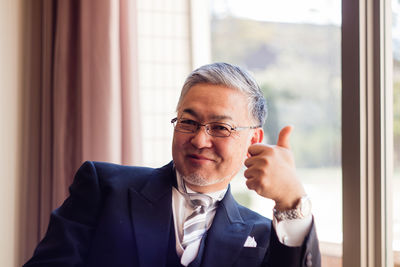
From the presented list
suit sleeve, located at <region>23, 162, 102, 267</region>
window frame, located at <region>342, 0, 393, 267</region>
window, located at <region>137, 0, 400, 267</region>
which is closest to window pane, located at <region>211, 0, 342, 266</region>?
window, located at <region>137, 0, 400, 267</region>

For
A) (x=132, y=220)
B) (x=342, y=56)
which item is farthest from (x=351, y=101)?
(x=132, y=220)

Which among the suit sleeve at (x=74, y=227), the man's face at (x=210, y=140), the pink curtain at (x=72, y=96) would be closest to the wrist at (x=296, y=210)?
the man's face at (x=210, y=140)

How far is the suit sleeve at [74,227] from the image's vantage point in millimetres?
1268

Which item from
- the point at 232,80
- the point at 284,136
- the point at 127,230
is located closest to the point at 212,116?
the point at 232,80

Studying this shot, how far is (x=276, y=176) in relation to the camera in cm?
112

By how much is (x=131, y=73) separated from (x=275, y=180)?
1.16 metres

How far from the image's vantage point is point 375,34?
1239 millimetres

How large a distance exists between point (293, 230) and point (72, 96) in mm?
1455

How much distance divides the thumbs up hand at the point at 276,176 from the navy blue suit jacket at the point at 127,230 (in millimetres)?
146

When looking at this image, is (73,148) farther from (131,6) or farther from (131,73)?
(131,6)

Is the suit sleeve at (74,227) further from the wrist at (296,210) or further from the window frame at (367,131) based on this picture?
the window frame at (367,131)

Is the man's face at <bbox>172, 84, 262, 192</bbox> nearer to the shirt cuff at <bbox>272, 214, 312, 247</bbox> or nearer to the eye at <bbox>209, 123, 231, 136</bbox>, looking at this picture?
the eye at <bbox>209, 123, 231, 136</bbox>

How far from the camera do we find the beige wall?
6.56ft

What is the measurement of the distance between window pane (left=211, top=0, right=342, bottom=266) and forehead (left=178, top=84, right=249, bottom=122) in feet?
2.71
